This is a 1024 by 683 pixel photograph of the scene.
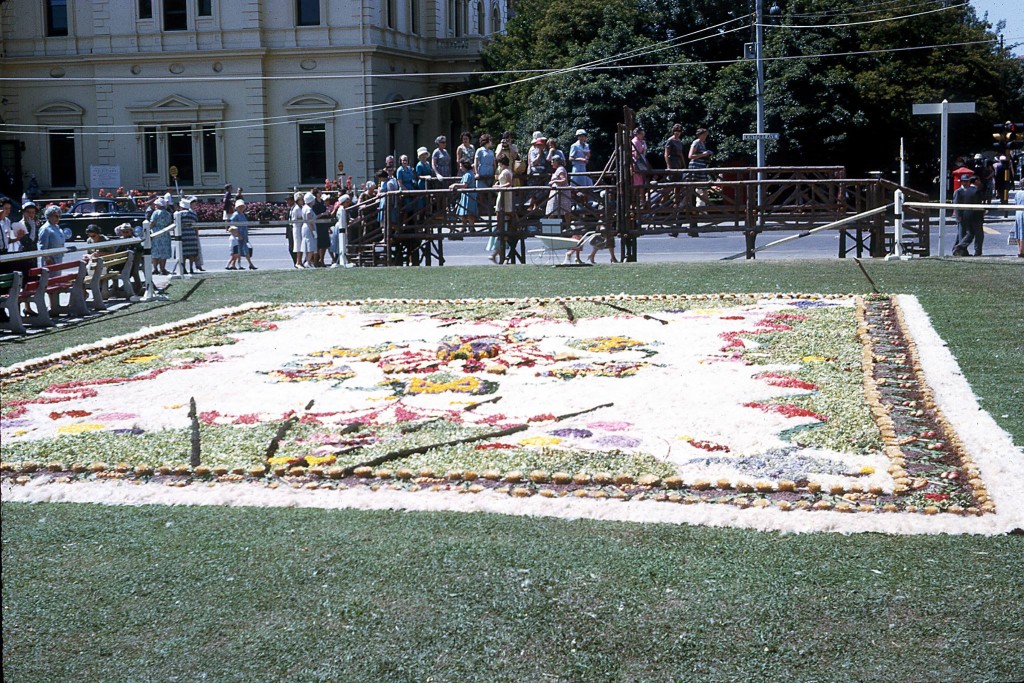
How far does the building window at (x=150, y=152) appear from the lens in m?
54.9

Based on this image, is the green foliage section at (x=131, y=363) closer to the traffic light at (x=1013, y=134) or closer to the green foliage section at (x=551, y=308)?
the green foliage section at (x=551, y=308)

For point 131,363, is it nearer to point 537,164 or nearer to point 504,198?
point 504,198

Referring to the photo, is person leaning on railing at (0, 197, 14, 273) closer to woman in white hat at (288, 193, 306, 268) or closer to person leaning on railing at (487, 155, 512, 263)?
person leaning on railing at (487, 155, 512, 263)

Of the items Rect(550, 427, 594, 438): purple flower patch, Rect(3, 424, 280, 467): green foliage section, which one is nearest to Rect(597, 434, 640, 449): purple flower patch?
Rect(550, 427, 594, 438): purple flower patch

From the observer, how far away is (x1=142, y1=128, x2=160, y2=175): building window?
180 ft

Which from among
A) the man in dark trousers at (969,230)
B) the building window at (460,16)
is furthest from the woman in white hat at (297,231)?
the building window at (460,16)

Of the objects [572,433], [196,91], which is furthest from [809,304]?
[196,91]

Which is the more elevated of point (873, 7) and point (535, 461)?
point (873, 7)

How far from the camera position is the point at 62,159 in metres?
→ 55.9

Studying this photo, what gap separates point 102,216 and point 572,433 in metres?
32.5

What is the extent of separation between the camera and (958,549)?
5.59 meters

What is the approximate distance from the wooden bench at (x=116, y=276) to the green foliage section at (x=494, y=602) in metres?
11.0

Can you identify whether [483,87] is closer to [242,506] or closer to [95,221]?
[95,221]

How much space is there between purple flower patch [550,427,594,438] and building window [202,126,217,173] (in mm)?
49000
